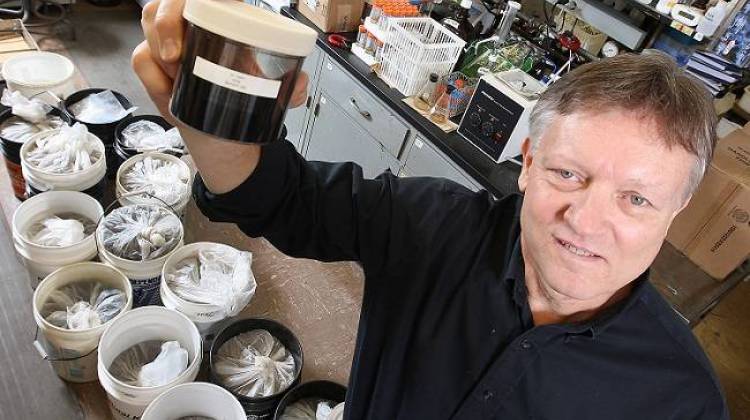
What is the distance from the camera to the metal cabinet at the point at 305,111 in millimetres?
2539

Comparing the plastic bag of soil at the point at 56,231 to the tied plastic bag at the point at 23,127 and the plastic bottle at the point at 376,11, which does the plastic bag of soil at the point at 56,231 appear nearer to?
the tied plastic bag at the point at 23,127

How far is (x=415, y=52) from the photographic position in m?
2.12

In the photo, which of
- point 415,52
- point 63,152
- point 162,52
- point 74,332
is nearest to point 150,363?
point 74,332

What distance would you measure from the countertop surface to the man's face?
1.01 meters

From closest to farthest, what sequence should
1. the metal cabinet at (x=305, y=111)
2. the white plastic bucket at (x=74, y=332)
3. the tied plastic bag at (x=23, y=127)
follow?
1. the white plastic bucket at (x=74, y=332)
2. the tied plastic bag at (x=23, y=127)
3. the metal cabinet at (x=305, y=111)

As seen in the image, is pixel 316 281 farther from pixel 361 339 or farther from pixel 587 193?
pixel 587 193

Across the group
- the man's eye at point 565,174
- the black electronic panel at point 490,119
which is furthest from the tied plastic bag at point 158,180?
the man's eye at point 565,174

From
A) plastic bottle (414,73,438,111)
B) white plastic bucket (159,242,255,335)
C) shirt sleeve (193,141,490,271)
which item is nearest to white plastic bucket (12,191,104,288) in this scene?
white plastic bucket (159,242,255,335)

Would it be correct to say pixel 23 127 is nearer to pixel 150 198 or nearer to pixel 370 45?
pixel 150 198

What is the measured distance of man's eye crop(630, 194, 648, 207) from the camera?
82 cm

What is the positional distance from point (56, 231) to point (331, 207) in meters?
1.03

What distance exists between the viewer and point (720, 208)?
2166mm

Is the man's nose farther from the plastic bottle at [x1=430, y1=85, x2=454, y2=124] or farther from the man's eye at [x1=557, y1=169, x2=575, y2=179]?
the plastic bottle at [x1=430, y1=85, x2=454, y2=124]

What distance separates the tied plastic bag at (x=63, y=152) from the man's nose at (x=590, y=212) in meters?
1.50
